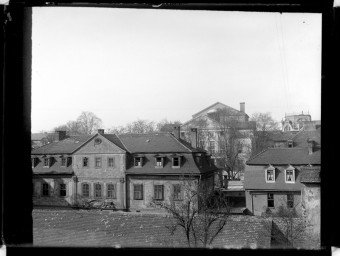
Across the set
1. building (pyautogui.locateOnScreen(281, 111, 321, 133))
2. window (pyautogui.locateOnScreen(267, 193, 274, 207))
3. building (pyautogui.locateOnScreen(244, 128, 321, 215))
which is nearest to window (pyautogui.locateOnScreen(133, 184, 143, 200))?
building (pyautogui.locateOnScreen(244, 128, 321, 215))

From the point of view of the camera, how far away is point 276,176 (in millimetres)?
3107

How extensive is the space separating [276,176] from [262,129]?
187cm

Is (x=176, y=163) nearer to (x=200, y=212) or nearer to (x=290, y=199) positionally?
(x=200, y=212)

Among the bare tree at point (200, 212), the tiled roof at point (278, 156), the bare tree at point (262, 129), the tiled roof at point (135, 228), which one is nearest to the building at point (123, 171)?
the bare tree at point (200, 212)

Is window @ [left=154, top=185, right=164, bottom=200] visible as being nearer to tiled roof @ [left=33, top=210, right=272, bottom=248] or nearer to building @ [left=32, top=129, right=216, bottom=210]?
building @ [left=32, top=129, right=216, bottom=210]

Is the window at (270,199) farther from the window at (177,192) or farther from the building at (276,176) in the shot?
the window at (177,192)

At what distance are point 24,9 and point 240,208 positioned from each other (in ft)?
13.8

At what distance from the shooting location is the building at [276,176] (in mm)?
1708

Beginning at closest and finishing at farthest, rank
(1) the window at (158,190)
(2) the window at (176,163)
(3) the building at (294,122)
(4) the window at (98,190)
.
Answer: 1. (3) the building at (294,122)
2. (4) the window at (98,190)
3. (2) the window at (176,163)
4. (1) the window at (158,190)

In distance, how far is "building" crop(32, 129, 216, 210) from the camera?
2900 mm

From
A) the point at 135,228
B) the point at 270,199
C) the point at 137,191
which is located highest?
the point at 270,199

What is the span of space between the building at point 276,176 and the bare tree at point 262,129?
39 millimetres

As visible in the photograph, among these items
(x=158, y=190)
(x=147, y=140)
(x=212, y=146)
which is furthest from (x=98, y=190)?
(x=158, y=190)

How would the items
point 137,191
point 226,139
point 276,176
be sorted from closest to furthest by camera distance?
point 226,139 < point 276,176 < point 137,191
